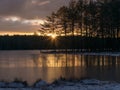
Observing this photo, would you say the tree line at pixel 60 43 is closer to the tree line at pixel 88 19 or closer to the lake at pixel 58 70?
the tree line at pixel 88 19

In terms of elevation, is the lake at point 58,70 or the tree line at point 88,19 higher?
the tree line at point 88,19

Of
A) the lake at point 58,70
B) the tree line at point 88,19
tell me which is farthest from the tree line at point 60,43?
the lake at point 58,70

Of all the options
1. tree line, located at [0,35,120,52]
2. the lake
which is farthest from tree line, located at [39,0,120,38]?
the lake

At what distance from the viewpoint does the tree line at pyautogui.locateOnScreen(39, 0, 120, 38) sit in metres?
101

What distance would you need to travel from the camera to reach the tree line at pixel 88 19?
101438 millimetres

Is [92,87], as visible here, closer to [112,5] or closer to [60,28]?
[112,5]

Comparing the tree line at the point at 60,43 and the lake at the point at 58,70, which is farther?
the tree line at the point at 60,43

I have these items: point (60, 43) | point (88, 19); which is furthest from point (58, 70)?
point (60, 43)

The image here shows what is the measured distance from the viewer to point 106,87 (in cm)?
2614

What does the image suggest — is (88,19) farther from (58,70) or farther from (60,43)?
(58,70)

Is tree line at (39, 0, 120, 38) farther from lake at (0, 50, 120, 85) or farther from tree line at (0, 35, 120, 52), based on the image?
lake at (0, 50, 120, 85)

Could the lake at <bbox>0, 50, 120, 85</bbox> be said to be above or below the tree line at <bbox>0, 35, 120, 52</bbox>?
below

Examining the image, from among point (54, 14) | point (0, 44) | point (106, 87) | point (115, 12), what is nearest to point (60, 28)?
point (54, 14)

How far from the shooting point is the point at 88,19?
115 metres
